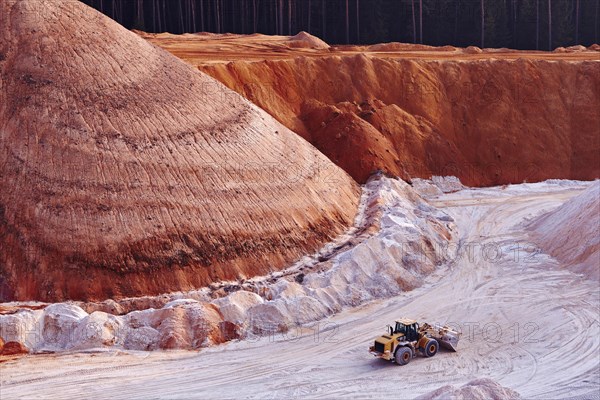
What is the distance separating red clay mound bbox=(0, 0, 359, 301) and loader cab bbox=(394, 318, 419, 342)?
15.9 ft

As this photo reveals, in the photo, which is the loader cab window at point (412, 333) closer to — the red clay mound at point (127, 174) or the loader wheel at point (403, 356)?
the loader wheel at point (403, 356)

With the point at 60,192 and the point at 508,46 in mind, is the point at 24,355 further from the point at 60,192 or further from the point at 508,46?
the point at 508,46

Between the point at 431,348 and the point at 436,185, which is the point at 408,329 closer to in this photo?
the point at 431,348

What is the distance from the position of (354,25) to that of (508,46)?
9.14m

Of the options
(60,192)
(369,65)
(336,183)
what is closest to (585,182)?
(369,65)

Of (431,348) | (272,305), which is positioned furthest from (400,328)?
(272,305)

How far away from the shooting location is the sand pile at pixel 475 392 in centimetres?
1600

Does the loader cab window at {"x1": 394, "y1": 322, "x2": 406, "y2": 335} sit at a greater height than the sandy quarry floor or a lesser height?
greater

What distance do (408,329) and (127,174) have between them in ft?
27.8

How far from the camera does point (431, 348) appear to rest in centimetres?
2033

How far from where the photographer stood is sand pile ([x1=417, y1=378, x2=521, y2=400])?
630 inches

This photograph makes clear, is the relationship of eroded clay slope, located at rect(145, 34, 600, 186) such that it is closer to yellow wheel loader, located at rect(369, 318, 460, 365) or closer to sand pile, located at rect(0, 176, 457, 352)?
sand pile, located at rect(0, 176, 457, 352)

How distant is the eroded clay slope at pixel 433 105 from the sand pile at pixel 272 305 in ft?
21.5

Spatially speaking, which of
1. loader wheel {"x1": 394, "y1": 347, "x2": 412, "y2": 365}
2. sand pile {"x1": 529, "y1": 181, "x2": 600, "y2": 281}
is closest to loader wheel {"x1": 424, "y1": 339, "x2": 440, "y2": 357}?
loader wheel {"x1": 394, "y1": 347, "x2": 412, "y2": 365}
